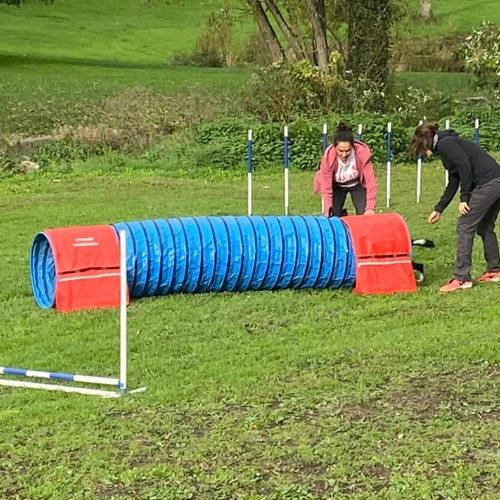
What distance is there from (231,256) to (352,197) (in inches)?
73.3

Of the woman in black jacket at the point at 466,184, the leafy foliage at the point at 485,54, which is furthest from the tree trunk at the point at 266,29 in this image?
the woman in black jacket at the point at 466,184

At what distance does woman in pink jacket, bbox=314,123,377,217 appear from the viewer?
1020cm

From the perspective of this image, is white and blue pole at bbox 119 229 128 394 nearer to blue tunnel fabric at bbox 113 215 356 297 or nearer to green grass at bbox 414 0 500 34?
blue tunnel fabric at bbox 113 215 356 297

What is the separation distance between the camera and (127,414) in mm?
6184

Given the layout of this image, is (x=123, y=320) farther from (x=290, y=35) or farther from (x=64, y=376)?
(x=290, y=35)

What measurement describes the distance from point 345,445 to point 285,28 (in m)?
22.2

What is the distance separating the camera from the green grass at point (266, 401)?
5105mm

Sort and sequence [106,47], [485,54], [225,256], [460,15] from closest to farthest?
[225,256]
[485,54]
[106,47]
[460,15]

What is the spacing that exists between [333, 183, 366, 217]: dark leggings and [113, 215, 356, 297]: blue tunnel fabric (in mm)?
908

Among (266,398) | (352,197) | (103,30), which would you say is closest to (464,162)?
(352,197)

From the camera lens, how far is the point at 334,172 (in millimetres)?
Result: 10383

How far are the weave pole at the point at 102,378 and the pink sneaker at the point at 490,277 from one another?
13.9 feet

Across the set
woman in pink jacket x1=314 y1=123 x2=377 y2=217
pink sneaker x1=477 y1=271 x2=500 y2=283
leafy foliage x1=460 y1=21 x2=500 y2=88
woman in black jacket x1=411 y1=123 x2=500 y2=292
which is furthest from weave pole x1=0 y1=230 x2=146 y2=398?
leafy foliage x1=460 y1=21 x2=500 y2=88

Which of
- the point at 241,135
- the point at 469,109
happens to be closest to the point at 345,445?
the point at 241,135
